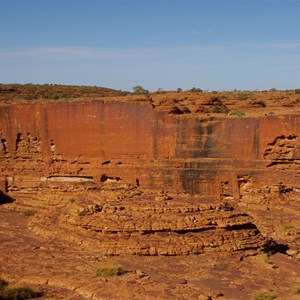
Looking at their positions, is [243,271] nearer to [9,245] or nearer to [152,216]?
[152,216]

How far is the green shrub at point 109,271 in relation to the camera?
15.8 meters

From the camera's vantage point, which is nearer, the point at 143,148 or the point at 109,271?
the point at 109,271

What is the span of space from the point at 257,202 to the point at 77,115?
11084 mm

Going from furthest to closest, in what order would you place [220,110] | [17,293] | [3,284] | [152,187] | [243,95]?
[243,95]
[220,110]
[152,187]
[3,284]
[17,293]

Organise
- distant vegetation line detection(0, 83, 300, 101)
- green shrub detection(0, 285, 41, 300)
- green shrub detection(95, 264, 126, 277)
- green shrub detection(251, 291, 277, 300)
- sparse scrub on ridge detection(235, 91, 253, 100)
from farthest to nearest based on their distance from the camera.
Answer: distant vegetation line detection(0, 83, 300, 101), sparse scrub on ridge detection(235, 91, 253, 100), green shrub detection(95, 264, 126, 277), green shrub detection(0, 285, 41, 300), green shrub detection(251, 291, 277, 300)

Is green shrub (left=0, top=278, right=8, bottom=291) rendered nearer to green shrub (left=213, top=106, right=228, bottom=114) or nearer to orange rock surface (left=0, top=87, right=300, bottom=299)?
orange rock surface (left=0, top=87, right=300, bottom=299)

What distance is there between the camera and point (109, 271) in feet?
52.1

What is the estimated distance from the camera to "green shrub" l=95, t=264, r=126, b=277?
1584 centimetres

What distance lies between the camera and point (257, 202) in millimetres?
27172

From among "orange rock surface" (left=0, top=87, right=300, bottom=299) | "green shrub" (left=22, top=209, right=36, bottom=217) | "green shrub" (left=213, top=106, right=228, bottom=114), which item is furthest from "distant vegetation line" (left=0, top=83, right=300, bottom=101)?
"green shrub" (left=22, top=209, right=36, bottom=217)

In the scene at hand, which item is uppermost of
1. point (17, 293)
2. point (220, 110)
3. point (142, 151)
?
point (220, 110)

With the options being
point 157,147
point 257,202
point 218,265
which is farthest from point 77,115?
point 218,265

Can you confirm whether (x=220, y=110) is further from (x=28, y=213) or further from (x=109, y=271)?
(x=109, y=271)

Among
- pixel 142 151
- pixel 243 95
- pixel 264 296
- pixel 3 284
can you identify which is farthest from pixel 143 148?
pixel 243 95
